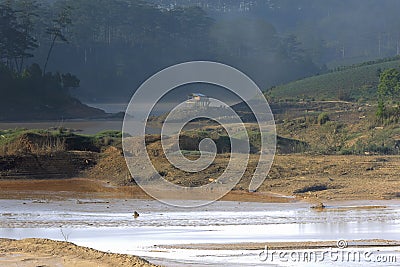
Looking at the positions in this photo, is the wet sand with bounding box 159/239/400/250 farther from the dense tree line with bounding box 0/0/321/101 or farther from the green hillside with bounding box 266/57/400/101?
the dense tree line with bounding box 0/0/321/101

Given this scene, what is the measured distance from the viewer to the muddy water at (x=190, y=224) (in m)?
13.4

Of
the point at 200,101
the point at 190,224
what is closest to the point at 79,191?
the point at 190,224

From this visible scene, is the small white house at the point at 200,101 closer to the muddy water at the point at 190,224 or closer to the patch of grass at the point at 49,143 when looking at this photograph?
the patch of grass at the point at 49,143

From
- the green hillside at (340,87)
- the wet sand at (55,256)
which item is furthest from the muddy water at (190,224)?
the green hillside at (340,87)

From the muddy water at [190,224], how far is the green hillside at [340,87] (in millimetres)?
41671

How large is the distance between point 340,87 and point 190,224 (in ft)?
173

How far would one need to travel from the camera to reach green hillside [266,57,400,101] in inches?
2454

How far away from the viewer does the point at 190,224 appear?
16156 mm

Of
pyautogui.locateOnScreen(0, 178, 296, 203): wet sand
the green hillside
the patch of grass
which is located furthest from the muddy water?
the green hillside

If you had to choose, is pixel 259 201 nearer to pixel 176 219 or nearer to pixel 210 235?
pixel 176 219

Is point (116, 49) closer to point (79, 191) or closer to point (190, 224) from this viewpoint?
point (79, 191)

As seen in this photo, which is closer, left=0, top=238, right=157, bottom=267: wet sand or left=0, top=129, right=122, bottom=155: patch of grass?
left=0, top=238, right=157, bottom=267: wet sand

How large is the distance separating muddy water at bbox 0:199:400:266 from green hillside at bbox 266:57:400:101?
137ft

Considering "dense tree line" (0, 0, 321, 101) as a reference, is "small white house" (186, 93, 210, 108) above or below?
below
